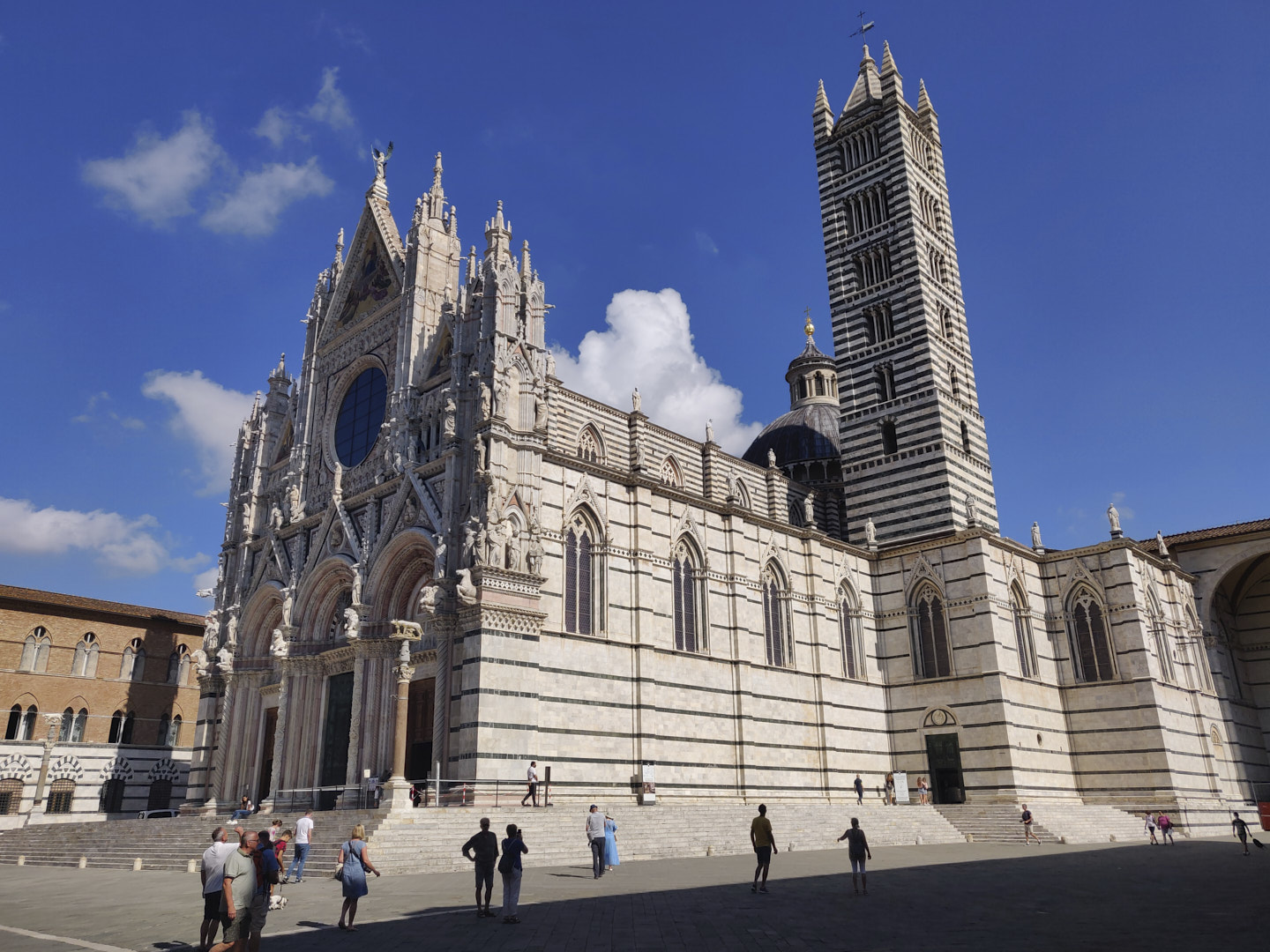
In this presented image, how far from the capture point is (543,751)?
2461 cm

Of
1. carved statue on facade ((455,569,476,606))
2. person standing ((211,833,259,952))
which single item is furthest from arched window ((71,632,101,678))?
person standing ((211,833,259,952))

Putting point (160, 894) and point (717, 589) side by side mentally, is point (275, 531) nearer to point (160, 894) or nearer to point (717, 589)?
point (717, 589)

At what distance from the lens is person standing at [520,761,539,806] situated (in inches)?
903

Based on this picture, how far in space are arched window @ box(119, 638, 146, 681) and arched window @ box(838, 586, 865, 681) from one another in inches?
1139

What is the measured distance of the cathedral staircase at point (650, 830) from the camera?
63.7 feet

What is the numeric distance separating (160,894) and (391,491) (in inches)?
573

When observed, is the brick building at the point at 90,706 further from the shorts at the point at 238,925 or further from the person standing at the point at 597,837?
the shorts at the point at 238,925

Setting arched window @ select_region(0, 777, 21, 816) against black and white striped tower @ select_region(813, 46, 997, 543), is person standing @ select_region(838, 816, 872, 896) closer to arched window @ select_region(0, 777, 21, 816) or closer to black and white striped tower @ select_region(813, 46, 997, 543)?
black and white striped tower @ select_region(813, 46, 997, 543)

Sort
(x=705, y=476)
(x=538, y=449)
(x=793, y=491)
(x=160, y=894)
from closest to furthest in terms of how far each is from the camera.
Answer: (x=160, y=894)
(x=538, y=449)
(x=705, y=476)
(x=793, y=491)

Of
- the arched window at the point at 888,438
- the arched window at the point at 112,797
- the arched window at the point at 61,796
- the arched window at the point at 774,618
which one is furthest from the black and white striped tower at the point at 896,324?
the arched window at the point at 61,796

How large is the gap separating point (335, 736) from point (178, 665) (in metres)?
16.8

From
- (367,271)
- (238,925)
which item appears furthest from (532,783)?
(367,271)

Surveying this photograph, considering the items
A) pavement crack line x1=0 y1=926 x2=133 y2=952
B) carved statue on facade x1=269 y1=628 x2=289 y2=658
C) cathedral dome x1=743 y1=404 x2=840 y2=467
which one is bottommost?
pavement crack line x1=0 y1=926 x2=133 y2=952

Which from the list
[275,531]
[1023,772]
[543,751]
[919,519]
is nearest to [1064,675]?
[1023,772]
